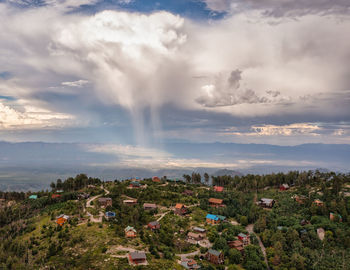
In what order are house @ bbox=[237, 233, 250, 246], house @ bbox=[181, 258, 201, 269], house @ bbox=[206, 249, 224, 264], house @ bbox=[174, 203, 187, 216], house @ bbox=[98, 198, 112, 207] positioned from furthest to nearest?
house @ bbox=[174, 203, 187, 216]
house @ bbox=[98, 198, 112, 207]
house @ bbox=[237, 233, 250, 246]
house @ bbox=[206, 249, 224, 264]
house @ bbox=[181, 258, 201, 269]

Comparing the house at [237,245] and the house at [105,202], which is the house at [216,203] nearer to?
the house at [237,245]

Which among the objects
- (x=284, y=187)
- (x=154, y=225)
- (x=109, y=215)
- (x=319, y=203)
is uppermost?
(x=284, y=187)

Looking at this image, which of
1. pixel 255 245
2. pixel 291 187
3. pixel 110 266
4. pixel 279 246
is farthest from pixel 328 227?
pixel 110 266

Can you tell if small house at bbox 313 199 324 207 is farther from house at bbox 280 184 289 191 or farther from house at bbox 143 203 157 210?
house at bbox 143 203 157 210

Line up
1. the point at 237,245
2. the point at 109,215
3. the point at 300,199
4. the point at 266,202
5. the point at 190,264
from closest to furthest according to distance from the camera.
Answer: the point at 190,264 < the point at 237,245 < the point at 109,215 < the point at 300,199 < the point at 266,202

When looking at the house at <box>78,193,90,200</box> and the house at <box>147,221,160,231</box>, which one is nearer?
the house at <box>147,221,160,231</box>

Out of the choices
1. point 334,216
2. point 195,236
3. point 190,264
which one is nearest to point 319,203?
point 334,216

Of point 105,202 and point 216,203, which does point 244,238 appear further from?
point 105,202

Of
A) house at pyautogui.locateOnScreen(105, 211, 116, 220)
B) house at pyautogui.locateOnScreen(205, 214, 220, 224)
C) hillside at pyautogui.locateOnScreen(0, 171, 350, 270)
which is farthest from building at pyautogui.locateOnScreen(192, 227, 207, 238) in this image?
house at pyautogui.locateOnScreen(105, 211, 116, 220)

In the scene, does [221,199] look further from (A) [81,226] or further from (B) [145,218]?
(A) [81,226]

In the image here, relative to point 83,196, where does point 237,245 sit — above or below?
below
